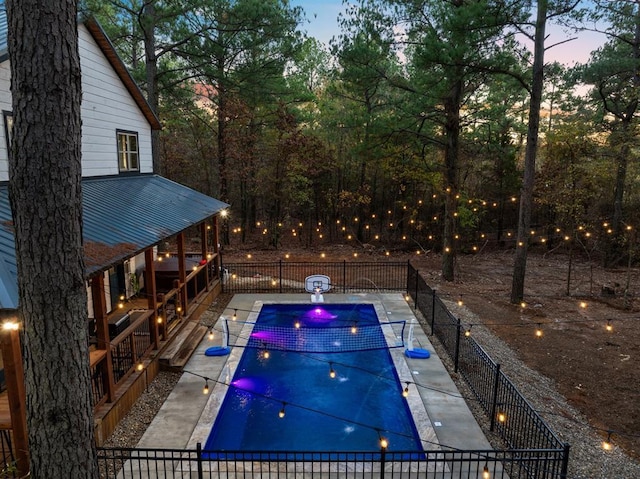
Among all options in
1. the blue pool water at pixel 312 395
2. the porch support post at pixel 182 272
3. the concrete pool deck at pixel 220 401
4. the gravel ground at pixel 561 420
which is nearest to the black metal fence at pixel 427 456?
the gravel ground at pixel 561 420

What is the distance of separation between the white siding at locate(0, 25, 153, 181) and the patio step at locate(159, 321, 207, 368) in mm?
4790

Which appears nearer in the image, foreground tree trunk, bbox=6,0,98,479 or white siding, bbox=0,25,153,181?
foreground tree trunk, bbox=6,0,98,479

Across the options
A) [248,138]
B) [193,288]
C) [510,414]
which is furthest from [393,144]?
[510,414]

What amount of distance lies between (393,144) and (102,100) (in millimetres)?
13601

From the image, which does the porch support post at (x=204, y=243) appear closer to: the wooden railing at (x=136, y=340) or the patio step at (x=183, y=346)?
the wooden railing at (x=136, y=340)

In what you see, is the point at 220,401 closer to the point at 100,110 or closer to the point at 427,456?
the point at 427,456

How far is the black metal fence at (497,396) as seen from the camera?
651 cm

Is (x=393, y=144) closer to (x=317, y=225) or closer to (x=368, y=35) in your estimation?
(x=368, y=35)

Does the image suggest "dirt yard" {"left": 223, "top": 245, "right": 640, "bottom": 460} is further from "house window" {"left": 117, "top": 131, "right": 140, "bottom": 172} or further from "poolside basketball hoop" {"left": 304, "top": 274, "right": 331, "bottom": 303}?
"house window" {"left": 117, "top": 131, "right": 140, "bottom": 172}

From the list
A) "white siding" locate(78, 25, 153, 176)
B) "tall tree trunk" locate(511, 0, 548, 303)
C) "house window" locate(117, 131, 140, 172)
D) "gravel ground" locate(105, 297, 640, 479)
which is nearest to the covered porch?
"gravel ground" locate(105, 297, 640, 479)

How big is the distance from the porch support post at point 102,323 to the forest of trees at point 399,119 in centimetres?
1167

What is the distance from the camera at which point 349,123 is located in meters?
20.5

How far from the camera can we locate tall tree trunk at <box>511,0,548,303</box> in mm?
12906

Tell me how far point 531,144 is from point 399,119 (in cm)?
577
